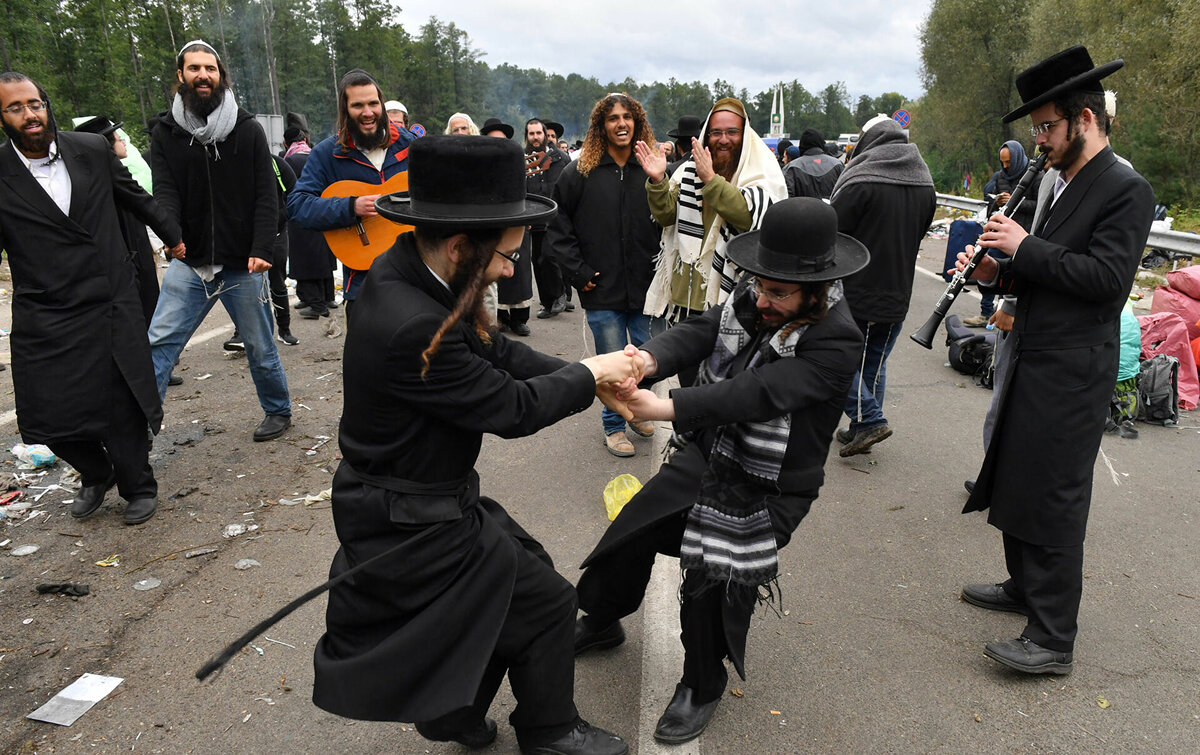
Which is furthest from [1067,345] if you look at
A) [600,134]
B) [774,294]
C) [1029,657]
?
[600,134]

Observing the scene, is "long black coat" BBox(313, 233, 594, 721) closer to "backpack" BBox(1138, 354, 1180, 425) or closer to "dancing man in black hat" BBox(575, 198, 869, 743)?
"dancing man in black hat" BBox(575, 198, 869, 743)

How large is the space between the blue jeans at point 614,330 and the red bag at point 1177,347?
177 inches

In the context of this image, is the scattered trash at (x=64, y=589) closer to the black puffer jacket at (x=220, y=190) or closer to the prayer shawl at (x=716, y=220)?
the black puffer jacket at (x=220, y=190)

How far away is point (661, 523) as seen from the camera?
2.71m

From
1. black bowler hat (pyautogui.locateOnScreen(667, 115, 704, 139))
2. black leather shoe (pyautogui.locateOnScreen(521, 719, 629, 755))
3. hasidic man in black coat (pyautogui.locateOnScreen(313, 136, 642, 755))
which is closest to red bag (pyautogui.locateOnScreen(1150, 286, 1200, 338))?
black bowler hat (pyautogui.locateOnScreen(667, 115, 704, 139))

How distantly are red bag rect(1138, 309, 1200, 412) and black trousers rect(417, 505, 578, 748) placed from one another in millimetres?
6317

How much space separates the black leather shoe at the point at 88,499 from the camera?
14.0 ft

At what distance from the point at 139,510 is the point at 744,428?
3.58 meters

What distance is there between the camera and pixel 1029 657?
2.97m

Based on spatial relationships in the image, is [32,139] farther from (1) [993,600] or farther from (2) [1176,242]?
(2) [1176,242]

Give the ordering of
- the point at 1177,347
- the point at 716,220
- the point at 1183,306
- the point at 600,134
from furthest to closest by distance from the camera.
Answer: the point at 1183,306
the point at 1177,347
the point at 600,134
the point at 716,220

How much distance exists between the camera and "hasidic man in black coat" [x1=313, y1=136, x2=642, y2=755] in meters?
2.03

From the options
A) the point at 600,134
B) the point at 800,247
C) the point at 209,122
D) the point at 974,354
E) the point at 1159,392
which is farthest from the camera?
the point at 974,354

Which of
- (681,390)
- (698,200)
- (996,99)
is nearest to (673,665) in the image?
(681,390)
